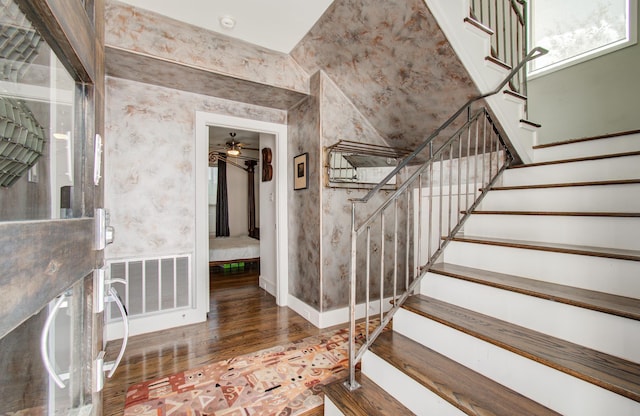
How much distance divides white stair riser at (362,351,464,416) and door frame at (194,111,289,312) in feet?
6.27

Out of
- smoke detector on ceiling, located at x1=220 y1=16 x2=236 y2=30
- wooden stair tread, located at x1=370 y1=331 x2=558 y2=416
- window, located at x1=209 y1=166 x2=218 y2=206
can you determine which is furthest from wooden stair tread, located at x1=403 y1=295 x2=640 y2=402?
window, located at x1=209 y1=166 x2=218 y2=206

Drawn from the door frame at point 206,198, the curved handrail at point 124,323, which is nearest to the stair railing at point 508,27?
the door frame at point 206,198

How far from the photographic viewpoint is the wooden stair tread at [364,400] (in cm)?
138

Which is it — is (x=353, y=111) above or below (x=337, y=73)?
below

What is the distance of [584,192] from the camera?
1840 mm

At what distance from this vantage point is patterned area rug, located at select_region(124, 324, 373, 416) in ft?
5.51

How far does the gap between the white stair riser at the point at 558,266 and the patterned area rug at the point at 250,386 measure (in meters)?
1.26

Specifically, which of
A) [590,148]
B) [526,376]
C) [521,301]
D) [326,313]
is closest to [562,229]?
[521,301]

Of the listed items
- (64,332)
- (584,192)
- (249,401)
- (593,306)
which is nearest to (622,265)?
(593,306)

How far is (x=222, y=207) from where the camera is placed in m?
6.68

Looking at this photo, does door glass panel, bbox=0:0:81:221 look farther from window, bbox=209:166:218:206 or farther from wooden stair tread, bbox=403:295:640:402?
window, bbox=209:166:218:206

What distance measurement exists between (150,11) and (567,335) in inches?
138

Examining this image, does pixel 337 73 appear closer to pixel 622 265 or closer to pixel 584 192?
pixel 584 192

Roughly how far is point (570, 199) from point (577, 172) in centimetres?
30
